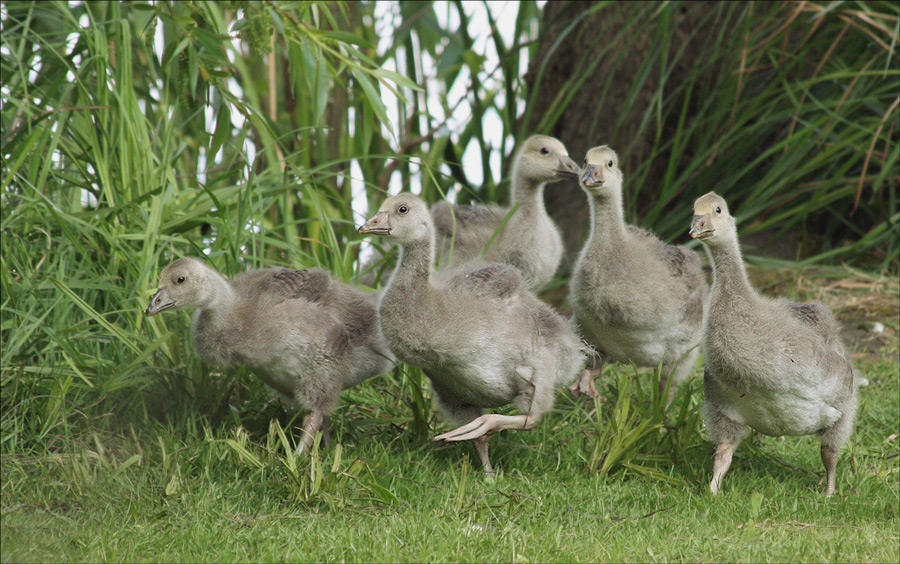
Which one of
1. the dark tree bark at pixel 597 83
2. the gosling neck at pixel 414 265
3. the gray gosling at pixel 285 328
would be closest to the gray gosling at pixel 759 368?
the gosling neck at pixel 414 265

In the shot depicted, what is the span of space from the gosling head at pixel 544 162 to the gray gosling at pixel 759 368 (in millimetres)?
1812

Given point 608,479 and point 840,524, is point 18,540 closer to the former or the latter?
point 608,479

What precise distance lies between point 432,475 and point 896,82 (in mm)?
5164

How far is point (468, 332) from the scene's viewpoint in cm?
467

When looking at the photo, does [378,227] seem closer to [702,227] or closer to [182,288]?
[182,288]

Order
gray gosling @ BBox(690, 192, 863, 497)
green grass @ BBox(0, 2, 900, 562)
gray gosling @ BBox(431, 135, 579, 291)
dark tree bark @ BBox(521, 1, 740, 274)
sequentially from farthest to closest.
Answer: dark tree bark @ BBox(521, 1, 740, 274)
gray gosling @ BBox(431, 135, 579, 291)
gray gosling @ BBox(690, 192, 863, 497)
green grass @ BBox(0, 2, 900, 562)

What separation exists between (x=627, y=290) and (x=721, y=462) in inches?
Answer: 43.0

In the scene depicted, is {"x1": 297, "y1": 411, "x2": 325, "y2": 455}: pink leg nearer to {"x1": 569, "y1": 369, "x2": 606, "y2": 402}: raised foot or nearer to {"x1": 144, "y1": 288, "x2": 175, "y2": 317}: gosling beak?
{"x1": 144, "y1": 288, "x2": 175, "y2": 317}: gosling beak

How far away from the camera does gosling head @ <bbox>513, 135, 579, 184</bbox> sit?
6.43 m

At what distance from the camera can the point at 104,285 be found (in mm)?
5562

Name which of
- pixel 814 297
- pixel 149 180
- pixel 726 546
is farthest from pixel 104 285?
pixel 814 297

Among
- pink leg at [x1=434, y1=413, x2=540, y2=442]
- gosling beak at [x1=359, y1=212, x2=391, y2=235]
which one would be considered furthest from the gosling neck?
pink leg at [x1=434, y1=413, x2=540, y2=442]

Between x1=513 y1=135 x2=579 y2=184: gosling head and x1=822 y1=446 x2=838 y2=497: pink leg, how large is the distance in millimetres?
2356

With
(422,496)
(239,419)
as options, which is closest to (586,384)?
(422,496)
